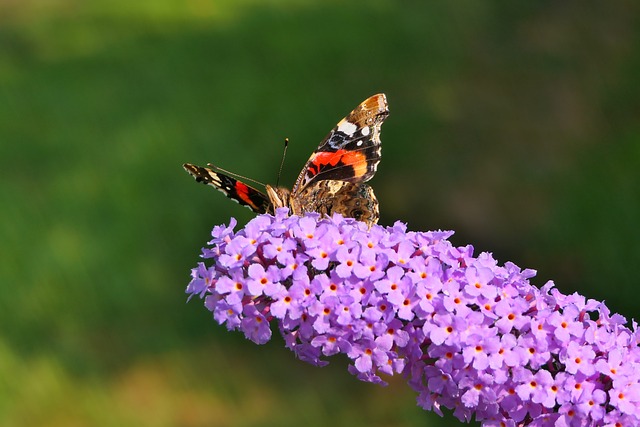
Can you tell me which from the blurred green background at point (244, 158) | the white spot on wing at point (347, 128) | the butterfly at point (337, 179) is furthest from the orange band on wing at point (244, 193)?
the blurred green background at point (244, 158)

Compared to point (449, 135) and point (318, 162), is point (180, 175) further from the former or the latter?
point (318, 162)

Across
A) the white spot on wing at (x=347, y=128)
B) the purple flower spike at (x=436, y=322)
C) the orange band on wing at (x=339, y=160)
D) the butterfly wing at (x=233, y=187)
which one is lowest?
the purple flower spike at (x=436, y=322)

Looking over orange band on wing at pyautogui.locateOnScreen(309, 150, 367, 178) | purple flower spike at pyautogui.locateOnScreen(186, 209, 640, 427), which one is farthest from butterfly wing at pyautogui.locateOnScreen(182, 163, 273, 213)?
purple flower spike at pyautogui.locateOnScreen(186, 209, 640, 427)

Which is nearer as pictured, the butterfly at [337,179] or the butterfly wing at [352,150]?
the butterfly at [337,179]

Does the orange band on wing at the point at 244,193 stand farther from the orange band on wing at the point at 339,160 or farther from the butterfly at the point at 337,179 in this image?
the orange band on wing at the point at 339,160

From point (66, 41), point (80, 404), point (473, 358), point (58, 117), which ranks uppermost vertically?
point (66, 41)

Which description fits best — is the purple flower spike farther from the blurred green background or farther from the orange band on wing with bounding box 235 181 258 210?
the blurred green background

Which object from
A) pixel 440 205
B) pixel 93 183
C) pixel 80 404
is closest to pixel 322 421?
pixel 80 404

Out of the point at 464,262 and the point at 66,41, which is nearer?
the point at 464,262
